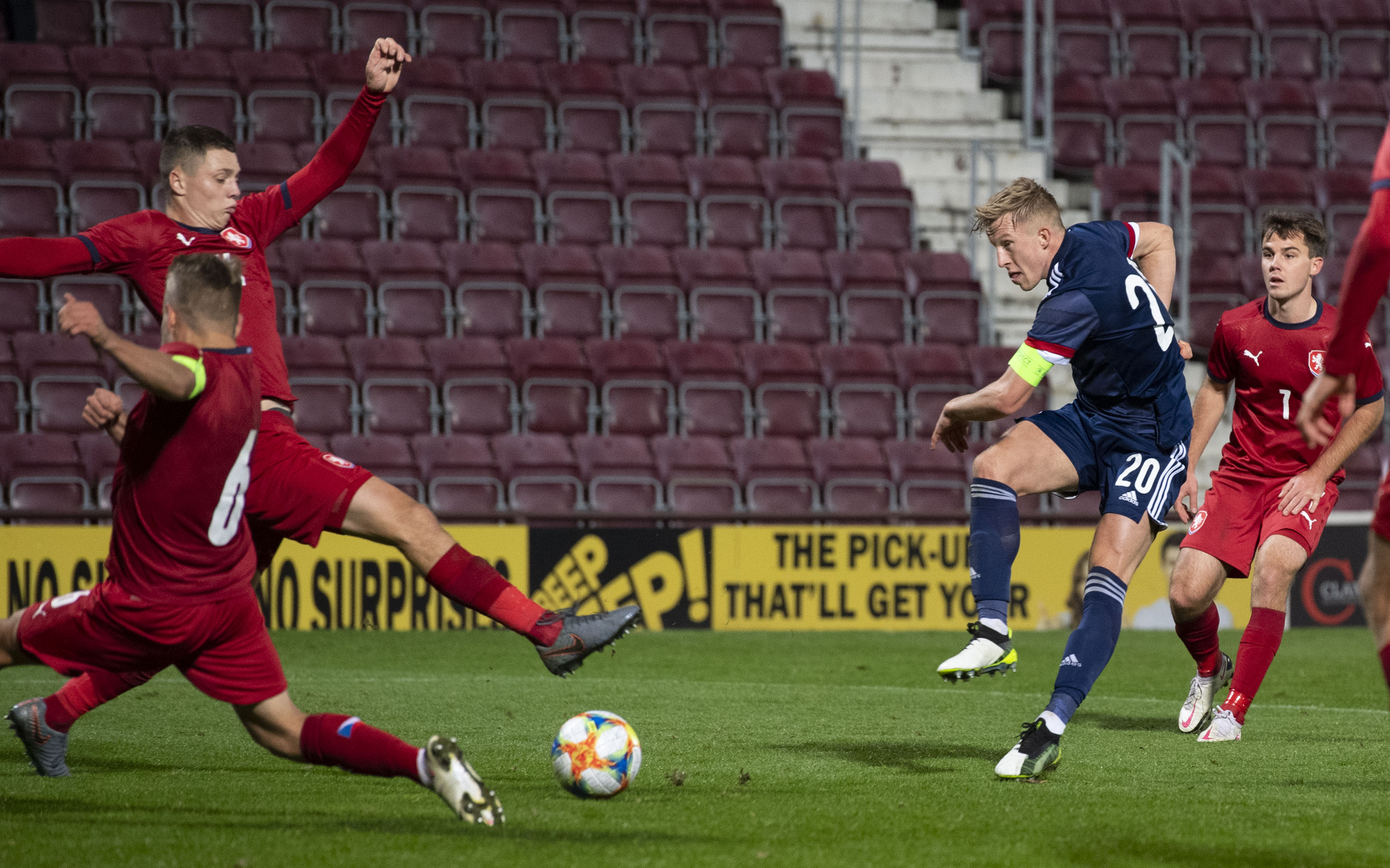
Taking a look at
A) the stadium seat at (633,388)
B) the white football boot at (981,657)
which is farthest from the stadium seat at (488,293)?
the white football boot at (981,657)

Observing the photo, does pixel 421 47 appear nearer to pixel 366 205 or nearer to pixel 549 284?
pixel 366 205

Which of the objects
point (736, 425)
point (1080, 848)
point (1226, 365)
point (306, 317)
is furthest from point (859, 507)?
point (1080, 848)

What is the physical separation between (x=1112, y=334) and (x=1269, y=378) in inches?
49.2

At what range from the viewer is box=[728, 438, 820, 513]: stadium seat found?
12.6 metres

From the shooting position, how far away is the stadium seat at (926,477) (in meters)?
12.9

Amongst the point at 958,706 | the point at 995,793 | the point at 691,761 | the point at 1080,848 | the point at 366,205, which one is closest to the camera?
the point at 1080,848

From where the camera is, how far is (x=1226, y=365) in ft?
19.6

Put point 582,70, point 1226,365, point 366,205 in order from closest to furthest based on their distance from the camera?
point 1226,365, point 366,205, point 582,70

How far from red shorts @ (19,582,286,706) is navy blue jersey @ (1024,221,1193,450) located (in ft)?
8.52

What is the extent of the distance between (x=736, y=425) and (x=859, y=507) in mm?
1357

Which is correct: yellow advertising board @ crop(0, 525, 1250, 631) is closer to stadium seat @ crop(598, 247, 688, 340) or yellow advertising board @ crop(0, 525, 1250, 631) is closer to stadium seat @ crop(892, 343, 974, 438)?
stadium seat @ crop(892, 343, 974, 438)

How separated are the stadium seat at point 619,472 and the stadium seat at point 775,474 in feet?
2.53

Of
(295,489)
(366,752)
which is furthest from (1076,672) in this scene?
(295,489)

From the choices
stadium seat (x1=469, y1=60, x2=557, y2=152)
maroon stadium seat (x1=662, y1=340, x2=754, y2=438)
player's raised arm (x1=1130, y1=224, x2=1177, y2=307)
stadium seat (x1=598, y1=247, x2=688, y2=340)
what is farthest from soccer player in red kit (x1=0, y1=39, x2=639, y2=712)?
stadium seat (x1=469, y1=60, x2=557, y2=152)
